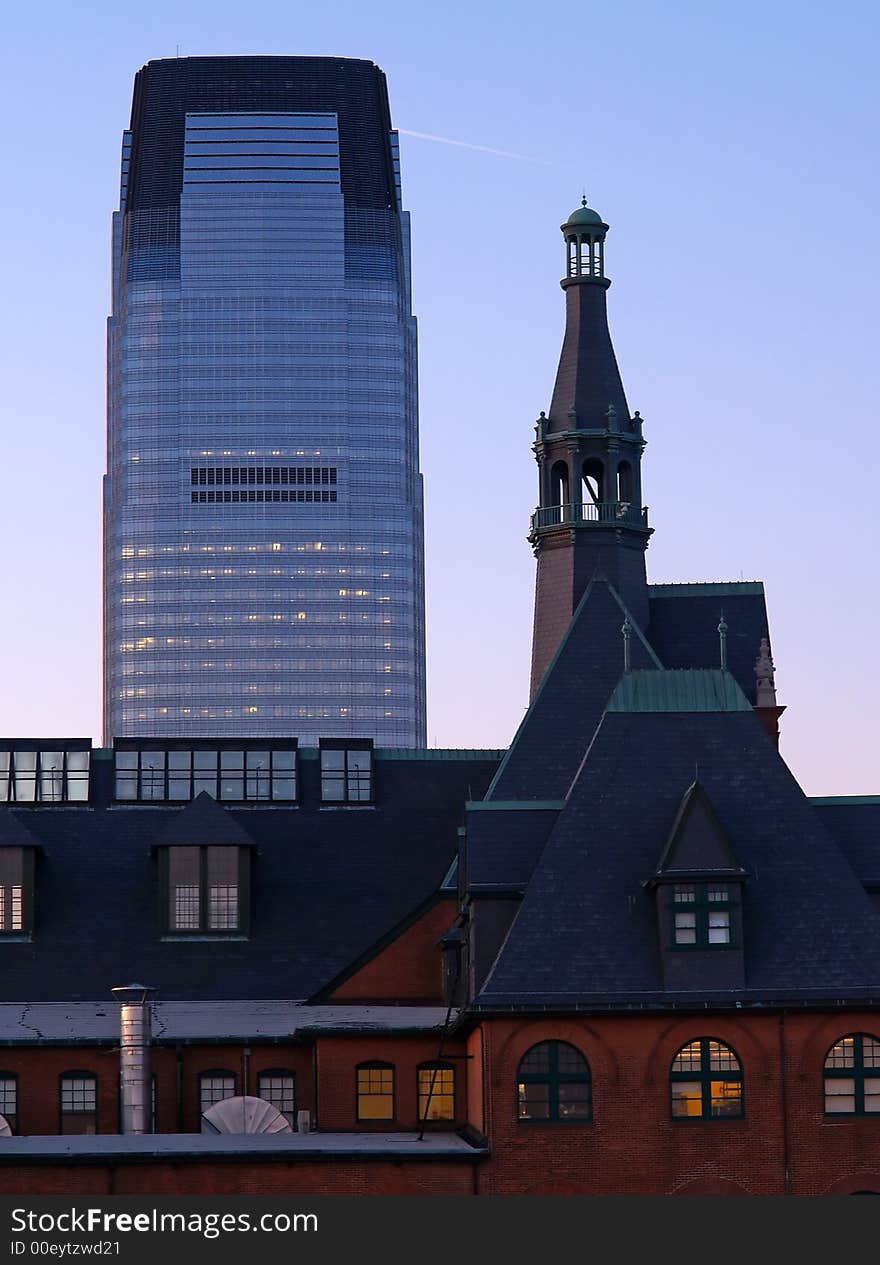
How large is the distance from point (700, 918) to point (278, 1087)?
64.9 feet

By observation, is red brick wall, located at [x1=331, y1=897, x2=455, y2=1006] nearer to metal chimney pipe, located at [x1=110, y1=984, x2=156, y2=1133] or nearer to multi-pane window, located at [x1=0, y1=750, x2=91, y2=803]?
metal chimney pipe, located at [x1=110, y1=984, x2=156, y2=1133]

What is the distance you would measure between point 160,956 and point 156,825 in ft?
18.1

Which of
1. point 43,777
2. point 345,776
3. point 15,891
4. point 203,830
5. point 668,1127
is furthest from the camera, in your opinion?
point 345,776

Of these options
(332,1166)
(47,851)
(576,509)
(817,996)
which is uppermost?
(576,509)

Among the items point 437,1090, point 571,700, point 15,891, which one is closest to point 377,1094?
point 437,1090

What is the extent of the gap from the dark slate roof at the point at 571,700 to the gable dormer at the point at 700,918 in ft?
46.7

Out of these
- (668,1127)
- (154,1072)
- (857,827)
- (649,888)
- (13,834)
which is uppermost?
(13,834)

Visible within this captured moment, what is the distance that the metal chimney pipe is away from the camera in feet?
244

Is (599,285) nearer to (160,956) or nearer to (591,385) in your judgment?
(591,385)

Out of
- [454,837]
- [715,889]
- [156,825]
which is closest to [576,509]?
[454,837]

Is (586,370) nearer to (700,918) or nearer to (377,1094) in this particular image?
(377,1094)

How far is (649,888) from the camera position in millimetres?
66062

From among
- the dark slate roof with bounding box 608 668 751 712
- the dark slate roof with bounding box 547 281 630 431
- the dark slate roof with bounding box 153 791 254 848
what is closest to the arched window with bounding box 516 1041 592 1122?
the dark slate roof with bounding box 608 668 751 712

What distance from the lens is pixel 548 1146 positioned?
6438 cm
